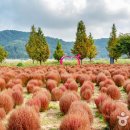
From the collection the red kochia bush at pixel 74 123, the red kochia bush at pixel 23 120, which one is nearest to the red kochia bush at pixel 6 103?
the red kochia bush at pixel 23 120

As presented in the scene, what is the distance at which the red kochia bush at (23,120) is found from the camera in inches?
276

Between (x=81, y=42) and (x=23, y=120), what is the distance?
6621 cm

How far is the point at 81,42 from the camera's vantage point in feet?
239

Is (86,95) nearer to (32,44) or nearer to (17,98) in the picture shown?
(17,98)

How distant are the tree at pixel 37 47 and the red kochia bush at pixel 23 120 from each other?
64335 millimetres

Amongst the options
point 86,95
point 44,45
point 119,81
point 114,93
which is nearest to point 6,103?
point 86,95

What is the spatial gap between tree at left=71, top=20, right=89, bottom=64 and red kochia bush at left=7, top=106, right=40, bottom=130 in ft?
213

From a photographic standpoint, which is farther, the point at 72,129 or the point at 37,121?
the point at 37,121

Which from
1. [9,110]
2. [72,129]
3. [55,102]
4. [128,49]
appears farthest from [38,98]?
[128,49]

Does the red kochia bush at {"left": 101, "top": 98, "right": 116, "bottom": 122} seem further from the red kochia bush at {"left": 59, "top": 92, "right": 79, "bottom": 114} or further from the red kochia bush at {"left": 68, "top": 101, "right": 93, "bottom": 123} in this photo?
the red kochia bush at {"left": 59, "top": 92, "right": 79, "bottom": 114}

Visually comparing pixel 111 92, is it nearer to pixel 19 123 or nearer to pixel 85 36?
pixel 19 123

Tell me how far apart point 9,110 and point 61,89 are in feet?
11.8

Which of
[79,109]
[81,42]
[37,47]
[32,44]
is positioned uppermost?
[81,42]

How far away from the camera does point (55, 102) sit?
12352mm
